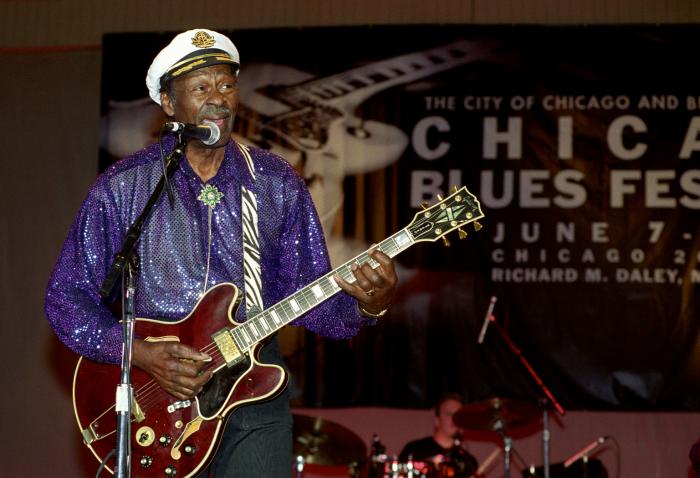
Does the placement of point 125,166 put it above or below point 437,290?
above

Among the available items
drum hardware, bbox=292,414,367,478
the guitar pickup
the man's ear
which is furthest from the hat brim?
drum hardware, bbox=292,414,367,478

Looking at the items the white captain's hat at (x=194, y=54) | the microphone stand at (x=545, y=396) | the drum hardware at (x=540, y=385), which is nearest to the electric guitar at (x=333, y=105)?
the drum hardware at (x=540, y=385)

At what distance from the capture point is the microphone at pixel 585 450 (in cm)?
797

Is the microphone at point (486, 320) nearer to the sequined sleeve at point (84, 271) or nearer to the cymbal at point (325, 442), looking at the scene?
the cymbal at point (325, 442)

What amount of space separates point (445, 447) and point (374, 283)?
17.9ft

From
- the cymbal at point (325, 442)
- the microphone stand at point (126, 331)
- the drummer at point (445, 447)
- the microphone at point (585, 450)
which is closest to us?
the microphone stand at point (126, 331)

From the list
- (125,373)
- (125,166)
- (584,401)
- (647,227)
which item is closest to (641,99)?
(647,227)

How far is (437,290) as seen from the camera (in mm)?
8438

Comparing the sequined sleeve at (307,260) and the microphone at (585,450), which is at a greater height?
the sequined sleeve at (307,260)

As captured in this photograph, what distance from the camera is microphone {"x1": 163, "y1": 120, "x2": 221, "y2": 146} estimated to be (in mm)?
3457

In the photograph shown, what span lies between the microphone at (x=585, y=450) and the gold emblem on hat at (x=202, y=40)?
5199mm

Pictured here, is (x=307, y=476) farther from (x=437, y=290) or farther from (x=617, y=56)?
(x=617, y=56)

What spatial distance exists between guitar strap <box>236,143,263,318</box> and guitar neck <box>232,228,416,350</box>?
6cm

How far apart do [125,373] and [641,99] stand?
627 centimetres
